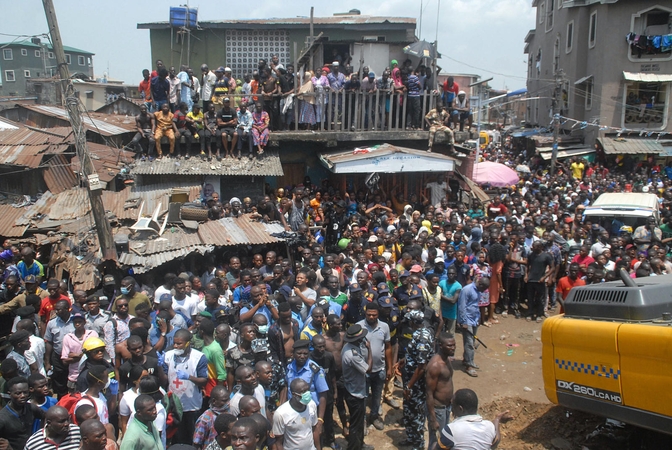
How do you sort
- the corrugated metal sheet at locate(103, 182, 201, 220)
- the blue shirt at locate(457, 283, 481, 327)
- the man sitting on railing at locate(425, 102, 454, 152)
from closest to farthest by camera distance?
the blue shirt at locate(457, 283, 481, 327), the corrugated metal sheet at locate(103, 182, 201, 220), the man sitting on railing at locate(425, 102, 454, 152)

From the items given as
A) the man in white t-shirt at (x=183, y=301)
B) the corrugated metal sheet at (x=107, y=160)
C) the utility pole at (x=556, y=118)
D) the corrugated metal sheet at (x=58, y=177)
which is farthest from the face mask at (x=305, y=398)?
the utility pole at (x=556, y=118)

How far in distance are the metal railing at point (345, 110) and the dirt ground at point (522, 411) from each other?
672 centimetres

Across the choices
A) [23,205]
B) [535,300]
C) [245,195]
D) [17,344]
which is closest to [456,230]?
[535,300]

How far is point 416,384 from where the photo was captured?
6375 mm

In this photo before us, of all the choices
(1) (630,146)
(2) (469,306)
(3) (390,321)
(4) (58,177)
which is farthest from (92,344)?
(1) (630,146)

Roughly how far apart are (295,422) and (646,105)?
2634 cm

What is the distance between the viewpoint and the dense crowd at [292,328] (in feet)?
16.5

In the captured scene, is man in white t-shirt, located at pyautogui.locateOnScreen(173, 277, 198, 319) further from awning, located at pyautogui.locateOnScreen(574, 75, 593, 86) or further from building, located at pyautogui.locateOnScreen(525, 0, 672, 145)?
awning, located at pyautogui.locateOnScreen(574, 75, 593, 86)

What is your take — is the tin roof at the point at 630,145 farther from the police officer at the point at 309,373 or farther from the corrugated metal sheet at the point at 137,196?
the police officer at the point at 309,373

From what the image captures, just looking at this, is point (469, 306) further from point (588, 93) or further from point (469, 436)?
point (588, 93)

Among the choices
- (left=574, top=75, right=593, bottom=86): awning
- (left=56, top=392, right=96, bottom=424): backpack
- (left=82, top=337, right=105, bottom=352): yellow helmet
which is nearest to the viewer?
(left=56, top=392, right=96, bottom=424): backpack

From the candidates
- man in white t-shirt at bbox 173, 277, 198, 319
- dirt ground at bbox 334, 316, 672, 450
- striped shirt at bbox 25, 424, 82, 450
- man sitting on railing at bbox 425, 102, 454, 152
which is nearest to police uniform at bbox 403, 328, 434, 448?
dirt ground at bbox 334, 316, 672, 450

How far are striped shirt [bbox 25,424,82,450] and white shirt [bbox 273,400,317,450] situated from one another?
1.66m

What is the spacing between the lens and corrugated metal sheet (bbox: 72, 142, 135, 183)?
42.2 feet
